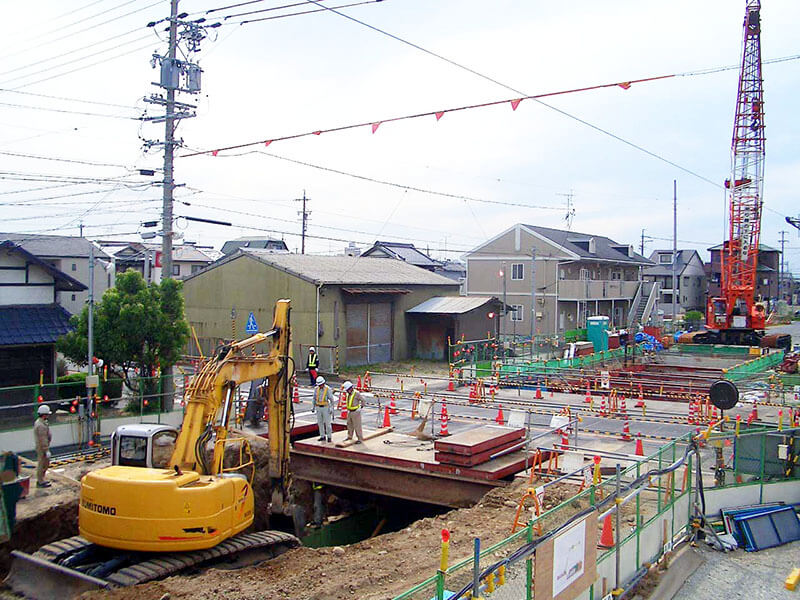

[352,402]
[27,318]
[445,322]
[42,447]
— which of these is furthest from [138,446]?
[445,322]

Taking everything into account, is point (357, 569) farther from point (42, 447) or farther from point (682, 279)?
point (682, 279)

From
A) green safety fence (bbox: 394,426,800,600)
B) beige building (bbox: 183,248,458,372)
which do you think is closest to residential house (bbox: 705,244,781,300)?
beige building (bbox: 183,248,458,372)

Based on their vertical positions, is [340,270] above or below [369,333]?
above

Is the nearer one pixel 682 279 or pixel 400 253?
pixel 400 253

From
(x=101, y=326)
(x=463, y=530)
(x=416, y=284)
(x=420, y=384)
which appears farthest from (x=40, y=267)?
(x=416, y=284)

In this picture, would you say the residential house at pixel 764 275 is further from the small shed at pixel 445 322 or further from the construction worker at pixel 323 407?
the construction worker at pixel 323 407

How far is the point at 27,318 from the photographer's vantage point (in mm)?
22031

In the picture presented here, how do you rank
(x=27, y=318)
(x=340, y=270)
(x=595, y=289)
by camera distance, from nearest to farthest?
(x=27, y=318) → (x=340, y=270) → (x=595, y=289)

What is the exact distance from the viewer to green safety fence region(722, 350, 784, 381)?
→ 2643 cm

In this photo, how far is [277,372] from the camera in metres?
13.5

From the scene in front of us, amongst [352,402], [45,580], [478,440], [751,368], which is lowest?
[45,580]

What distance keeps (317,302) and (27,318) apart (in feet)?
44.5

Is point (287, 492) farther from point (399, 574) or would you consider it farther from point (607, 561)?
point (607, 561)

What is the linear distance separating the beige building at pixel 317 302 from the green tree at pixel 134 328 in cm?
1092
